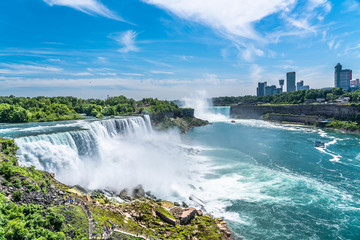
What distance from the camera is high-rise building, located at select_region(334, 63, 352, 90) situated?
172 m

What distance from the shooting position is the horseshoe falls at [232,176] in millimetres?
14750

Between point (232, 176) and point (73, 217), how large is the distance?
1691 centimetres

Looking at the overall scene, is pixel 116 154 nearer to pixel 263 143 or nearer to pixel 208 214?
pixel 208 214

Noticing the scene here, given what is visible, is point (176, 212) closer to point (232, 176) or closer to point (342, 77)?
point (232, 176)

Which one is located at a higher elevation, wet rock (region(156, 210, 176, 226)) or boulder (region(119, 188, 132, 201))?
wet rock (region(156, 210, 176, 226))

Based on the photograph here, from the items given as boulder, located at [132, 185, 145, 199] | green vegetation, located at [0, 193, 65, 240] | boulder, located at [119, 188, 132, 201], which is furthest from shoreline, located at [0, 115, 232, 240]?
boulder, located at [132, 185, 145, 199]

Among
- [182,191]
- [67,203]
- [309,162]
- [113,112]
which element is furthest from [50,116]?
[309,162]

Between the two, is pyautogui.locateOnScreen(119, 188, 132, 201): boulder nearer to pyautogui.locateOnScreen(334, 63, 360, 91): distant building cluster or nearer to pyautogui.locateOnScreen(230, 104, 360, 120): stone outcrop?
pyautogui.locateOnScreen(230, 104, 360, 120): stone outcrop

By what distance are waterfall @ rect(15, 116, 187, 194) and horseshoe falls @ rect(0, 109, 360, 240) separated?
7cm

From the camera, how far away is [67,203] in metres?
9.99

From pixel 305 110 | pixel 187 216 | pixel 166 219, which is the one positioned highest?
pixel 305 110

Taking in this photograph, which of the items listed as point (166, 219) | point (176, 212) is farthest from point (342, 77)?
point (166, 219)

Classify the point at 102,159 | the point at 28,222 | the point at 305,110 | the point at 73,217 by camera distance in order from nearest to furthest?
the point at 28,222, the point at 73,217, the point at 102,159, the point at 305,110

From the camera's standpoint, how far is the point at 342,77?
17400 centimetres
